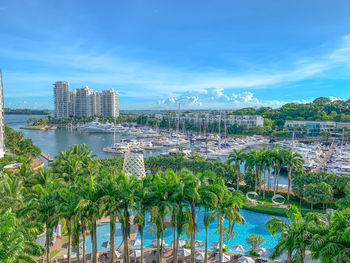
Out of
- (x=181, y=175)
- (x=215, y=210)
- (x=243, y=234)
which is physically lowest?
(x=243, y=234)

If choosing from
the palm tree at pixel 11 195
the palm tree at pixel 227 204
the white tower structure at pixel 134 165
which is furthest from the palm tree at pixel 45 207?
the white tower structure at pixel 134 165

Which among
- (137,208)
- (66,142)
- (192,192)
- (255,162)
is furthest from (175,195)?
(66,142)

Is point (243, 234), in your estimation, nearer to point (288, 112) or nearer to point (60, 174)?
point (60, 174)

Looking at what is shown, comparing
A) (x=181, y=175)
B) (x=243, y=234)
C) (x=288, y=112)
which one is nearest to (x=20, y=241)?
(x=181, y=175)

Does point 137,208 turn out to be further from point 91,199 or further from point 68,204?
point 68,204

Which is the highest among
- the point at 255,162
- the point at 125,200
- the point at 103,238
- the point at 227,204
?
the point at 125,200

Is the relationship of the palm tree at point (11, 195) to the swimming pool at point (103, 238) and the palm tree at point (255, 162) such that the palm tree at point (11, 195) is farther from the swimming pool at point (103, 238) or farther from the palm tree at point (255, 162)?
the palm tree at point (255, 162)

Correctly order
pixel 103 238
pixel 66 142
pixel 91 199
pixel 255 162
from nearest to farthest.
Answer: pixel 91 199 < pixel 103 238 < pixel 255 162 < pixel 66 142

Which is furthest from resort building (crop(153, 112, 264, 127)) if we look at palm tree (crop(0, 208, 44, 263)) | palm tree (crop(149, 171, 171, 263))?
palm tree (crop(0, 208, 44, 263))

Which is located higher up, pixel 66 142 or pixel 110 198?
pixel 110 198

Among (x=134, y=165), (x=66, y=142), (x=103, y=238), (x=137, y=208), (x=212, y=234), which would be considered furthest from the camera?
(x=66, y=142)

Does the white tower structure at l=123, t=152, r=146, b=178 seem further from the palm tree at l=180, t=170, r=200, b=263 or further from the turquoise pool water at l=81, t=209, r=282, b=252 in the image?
the palm tree at l=180, t=170, r=200, b=263
